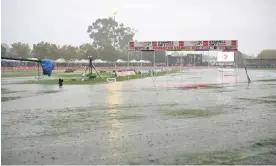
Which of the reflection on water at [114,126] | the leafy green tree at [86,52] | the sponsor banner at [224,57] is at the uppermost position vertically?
the leafy green tree at [86,52]

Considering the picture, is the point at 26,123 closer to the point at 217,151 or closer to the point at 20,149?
the point at 20,149

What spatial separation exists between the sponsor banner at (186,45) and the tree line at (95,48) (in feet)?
163

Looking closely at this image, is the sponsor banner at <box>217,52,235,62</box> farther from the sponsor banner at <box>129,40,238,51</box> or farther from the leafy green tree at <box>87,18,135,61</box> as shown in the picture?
the leafy green tree at <box>87,18,135,61</box>

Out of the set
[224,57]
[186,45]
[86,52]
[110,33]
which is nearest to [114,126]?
[186,45]

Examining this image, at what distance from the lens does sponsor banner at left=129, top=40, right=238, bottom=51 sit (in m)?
22.4

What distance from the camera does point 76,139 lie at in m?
7.60

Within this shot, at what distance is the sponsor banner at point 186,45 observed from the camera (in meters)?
22.4

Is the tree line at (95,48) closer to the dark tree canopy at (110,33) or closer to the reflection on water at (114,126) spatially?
the dark tree canopy at (110,33)

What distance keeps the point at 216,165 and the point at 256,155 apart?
3.31ft

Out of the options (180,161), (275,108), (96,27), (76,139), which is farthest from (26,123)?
(96,27)

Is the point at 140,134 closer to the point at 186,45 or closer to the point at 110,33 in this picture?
the point at 186,45

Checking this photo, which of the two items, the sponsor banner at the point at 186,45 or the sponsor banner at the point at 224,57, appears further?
the sponsor banner at the point at 224,57

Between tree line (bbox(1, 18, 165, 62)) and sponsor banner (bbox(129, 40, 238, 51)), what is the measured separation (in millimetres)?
49725

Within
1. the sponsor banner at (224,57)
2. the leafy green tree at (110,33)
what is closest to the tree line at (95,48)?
the leafy green tree at (110,33)
